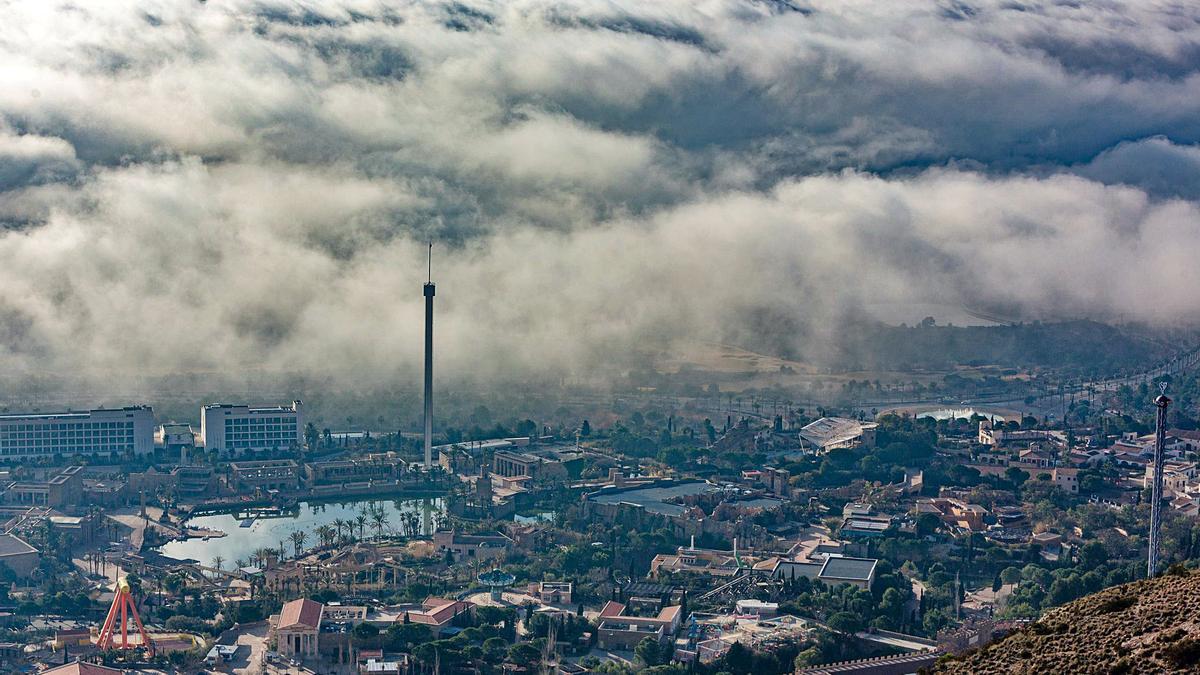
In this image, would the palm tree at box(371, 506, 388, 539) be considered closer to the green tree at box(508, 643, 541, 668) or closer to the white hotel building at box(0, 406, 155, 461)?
the white hotel building at box(0, 406, 155, 461)

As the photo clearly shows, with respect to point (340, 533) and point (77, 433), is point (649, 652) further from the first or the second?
point (77, 433)

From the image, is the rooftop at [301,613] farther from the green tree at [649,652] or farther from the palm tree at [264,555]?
the green tree at [649,652]

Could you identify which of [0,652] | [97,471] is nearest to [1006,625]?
[0,652]

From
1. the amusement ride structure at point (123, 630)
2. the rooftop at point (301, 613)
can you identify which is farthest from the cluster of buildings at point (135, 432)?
the rooftop at point (301, 613)

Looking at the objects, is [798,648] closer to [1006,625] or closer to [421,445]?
[1006,625]

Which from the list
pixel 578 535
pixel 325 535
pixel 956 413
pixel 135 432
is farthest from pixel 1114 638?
pixel 956 413

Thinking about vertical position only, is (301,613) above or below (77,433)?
below

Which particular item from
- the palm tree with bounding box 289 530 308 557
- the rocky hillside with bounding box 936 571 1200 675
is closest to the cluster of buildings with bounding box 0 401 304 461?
the palm tree with bounding box 289 530 308 557
